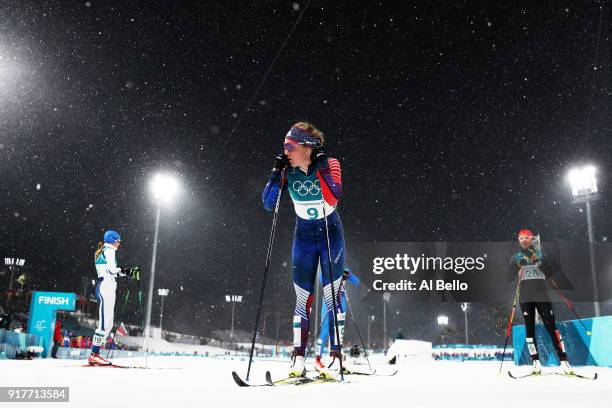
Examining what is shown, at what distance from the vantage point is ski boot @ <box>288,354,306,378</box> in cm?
430

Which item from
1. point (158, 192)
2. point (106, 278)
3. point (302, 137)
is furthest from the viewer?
point (158, 192)

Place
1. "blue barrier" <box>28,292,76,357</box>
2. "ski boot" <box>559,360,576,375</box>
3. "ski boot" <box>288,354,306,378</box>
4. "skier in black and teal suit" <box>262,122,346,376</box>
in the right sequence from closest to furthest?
1. "ski boot" <box>288,354,306,378</box>
2. "skier in black and teal suit" <box>262,122,346,376</box>
3. "ski boot" <box>559,360,576,375</box>
4. "blue barrier" <box>28,292,76,357</box>

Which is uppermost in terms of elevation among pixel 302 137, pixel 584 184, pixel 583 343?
pixel 584 184

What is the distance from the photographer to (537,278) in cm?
695

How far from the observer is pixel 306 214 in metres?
4.97

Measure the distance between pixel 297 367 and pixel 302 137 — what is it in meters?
2.24

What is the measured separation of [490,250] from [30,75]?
1788cm

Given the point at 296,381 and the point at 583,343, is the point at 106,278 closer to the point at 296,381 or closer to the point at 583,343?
the point at 296,381

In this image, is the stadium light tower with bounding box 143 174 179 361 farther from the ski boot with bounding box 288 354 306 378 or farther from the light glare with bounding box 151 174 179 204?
the ski boot with bounding box 288 354 306 378

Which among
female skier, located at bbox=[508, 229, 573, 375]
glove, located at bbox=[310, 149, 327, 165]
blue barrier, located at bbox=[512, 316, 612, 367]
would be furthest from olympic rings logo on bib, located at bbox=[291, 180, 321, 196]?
blue barrier, located at bbox=[512, 316, 612, 367]

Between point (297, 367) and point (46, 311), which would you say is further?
point (46, 311)

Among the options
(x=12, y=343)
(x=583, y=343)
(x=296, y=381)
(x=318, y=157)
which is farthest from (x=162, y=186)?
(x=296, y=381)

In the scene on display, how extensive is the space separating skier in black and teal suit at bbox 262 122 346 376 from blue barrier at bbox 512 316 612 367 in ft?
24.1

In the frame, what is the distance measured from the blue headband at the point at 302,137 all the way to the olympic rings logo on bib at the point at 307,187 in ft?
1.32
